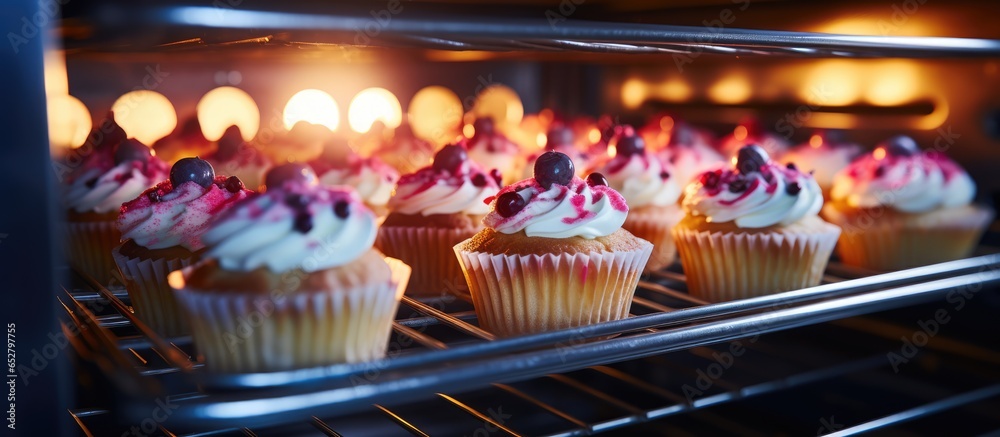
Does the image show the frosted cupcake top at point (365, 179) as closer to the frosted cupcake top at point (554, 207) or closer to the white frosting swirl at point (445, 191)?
the white frosting swirl at point (445, 191)

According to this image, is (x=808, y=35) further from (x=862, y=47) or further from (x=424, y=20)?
(x=424, y=20)

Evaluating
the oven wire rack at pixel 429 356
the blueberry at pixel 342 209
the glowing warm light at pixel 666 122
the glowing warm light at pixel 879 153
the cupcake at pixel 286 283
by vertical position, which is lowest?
the oven wire rack at pixel 429 356

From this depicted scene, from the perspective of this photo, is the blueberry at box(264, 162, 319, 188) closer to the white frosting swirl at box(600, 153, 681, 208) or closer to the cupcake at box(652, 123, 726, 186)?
the white frosting swirl at box(600, 153, 681, 208)

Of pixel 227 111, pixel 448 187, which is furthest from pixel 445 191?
pixel 227 111

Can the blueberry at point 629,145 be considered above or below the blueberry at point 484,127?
below

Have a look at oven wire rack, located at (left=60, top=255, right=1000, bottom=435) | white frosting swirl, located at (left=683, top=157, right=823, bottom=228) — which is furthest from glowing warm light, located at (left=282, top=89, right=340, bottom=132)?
white frosting swirl, located at (left=683, top=157, right=823, bottom=228)

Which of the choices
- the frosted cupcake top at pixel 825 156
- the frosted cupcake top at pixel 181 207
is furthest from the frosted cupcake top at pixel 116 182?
the frosted cupcake top at pixel 825 156
